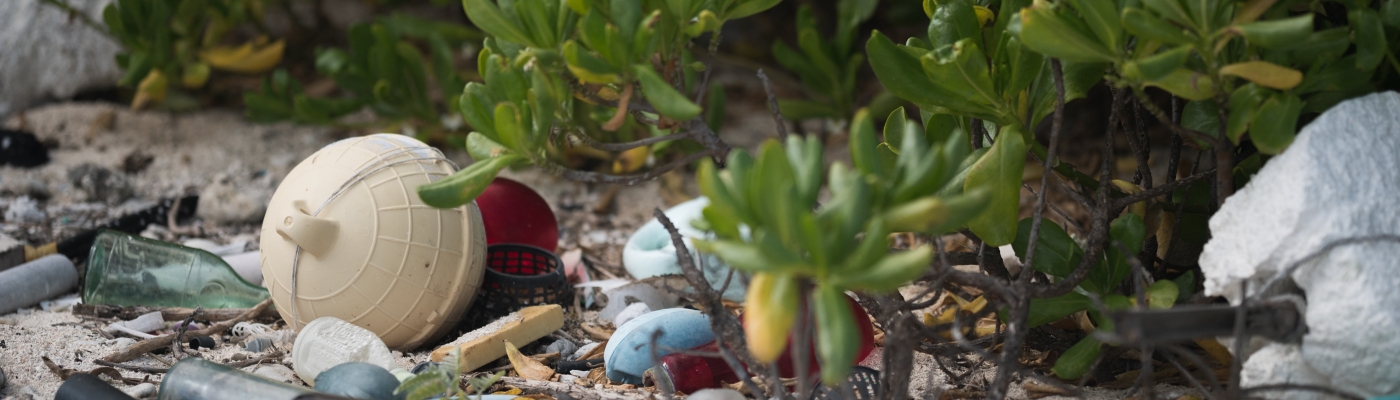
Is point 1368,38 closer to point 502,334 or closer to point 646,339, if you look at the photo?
point 646,339

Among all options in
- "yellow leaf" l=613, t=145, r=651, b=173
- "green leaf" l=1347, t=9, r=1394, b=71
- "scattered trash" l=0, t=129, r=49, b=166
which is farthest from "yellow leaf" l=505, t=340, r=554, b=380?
"scattered trash" l=0, t=129, r=49, b=166

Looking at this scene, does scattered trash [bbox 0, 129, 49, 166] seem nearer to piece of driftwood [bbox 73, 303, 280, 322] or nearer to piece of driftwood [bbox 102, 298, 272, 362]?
piece of driftwood [bbox 73, 303, 280, 322]

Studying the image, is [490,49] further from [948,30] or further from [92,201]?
[92,201]

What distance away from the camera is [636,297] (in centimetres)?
175

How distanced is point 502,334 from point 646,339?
0.24 m

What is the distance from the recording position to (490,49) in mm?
1360

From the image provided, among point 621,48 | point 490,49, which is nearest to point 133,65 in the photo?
point 490,49

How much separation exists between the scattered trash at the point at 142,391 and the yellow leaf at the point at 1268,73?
142cm

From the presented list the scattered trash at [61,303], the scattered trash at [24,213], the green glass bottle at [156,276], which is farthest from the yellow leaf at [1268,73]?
the scattered trash at [24,213]

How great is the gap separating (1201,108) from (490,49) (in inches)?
37.7

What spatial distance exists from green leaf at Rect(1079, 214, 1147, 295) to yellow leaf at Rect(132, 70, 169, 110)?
2.47m

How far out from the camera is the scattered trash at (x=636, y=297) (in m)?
1.72

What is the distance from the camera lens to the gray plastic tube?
1.66m

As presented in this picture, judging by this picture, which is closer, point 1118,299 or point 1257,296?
point 1257,296
